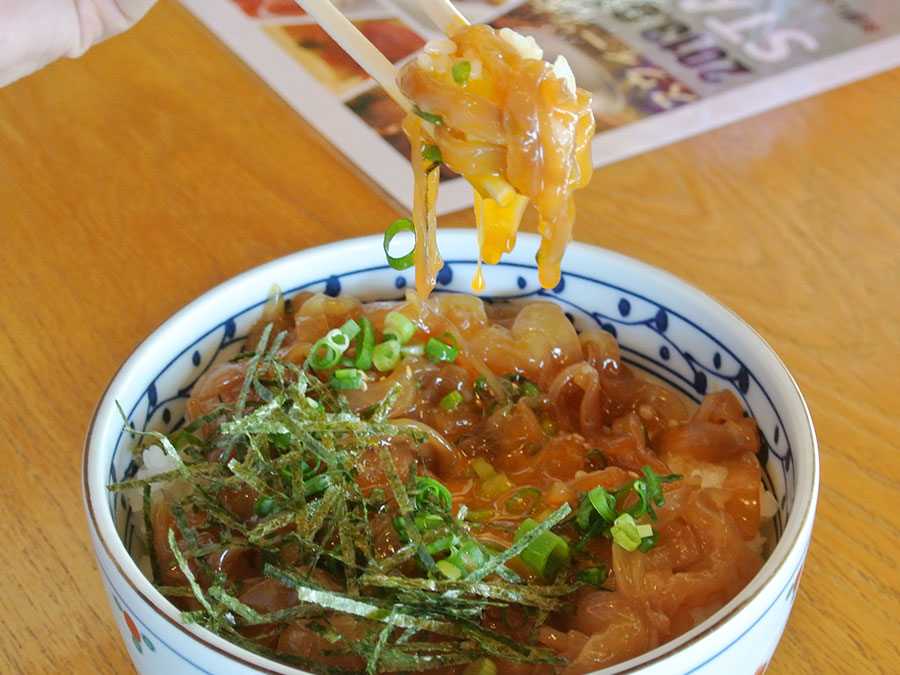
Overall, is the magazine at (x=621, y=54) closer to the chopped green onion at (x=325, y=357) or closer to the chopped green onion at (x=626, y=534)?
the chopped green onion at (x=325, y=357)

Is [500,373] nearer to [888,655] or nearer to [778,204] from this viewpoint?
[888,655]

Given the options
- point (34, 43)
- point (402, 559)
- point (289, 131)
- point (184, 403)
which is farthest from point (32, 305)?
point (402, 559)

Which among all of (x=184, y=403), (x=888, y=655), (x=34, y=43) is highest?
(x=34, y=43)

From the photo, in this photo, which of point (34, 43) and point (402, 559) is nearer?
point (402, 559)

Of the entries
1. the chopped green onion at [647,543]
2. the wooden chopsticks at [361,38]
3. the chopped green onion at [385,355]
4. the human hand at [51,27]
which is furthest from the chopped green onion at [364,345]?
the human hand at [51,27]

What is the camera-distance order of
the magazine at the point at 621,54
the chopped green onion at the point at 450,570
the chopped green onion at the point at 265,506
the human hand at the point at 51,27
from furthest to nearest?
the magazine at the point at 621,54
the human hand at the point at 51,27
the chopped green onion at the point at 265,506
the chopped green onion at the point at 450,570

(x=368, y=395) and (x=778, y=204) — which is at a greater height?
(x=368, y=395)

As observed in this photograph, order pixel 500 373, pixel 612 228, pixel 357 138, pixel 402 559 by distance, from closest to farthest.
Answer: pixel 402 559 → pixel 500 373 → pixel 612 228 → pixel 357 138
